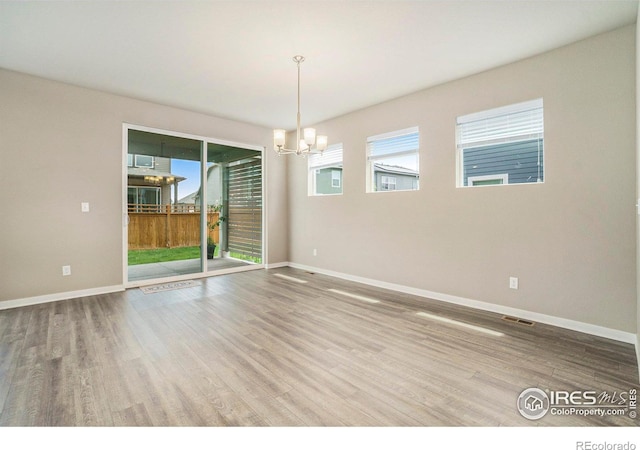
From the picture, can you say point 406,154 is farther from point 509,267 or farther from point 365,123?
point 509,267

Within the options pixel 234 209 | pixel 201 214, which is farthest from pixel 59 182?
pixel 234 209

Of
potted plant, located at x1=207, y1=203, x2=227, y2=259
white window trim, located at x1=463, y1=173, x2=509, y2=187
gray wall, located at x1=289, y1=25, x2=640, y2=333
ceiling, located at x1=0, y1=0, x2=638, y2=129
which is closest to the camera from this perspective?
ceiling, located at x1=0, y1=0, x2=638, y2=129

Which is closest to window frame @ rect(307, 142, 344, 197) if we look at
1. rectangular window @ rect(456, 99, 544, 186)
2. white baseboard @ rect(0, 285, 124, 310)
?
rectangular window @ rect(456, 99, 544, 186)

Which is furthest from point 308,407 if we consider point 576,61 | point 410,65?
point 576,61

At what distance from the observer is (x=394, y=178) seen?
4742mm

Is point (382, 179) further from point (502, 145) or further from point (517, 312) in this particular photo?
point (517, 312)

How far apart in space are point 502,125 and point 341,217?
107 inches

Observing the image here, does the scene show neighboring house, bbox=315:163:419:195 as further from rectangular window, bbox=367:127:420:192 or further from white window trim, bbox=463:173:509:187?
white window trim, bbox=463:173:509:187

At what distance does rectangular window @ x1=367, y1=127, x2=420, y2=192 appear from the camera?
445 centimetres

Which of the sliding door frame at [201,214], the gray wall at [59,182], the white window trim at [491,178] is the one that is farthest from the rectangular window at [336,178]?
the gray wall at [59,182]

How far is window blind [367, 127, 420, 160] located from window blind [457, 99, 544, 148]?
650 mm

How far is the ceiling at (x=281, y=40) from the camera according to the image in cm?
259

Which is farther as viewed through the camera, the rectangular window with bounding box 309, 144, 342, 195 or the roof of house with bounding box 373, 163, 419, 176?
the rectangular window with bounding box 309, 144, 342, 195

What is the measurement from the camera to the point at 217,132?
5605 mm
